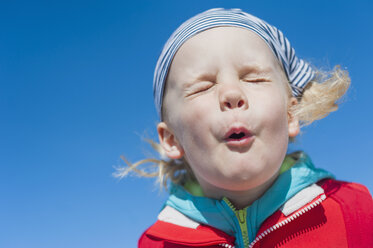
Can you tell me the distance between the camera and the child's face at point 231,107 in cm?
286

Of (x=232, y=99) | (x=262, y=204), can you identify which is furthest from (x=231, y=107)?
(x=262, y=204)

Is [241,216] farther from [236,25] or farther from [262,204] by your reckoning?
[236,25]

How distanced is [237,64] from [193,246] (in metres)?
1.46

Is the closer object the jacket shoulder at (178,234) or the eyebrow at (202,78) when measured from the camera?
the eyebrow at (202,78)

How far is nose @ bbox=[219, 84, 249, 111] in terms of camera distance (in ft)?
9.33

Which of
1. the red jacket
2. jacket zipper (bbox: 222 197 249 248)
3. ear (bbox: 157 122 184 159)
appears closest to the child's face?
ear (bbox: 157 122 184 159)

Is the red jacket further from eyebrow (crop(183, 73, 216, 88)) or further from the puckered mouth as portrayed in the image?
eyebrow (crop(183, 73, 216, 88))

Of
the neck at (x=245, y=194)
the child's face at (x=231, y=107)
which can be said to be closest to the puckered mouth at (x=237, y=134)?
the child's face at (x=231, y=107)

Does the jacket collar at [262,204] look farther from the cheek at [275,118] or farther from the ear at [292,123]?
the cheek at [275,118]

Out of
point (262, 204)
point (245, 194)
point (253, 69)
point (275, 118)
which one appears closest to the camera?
point (275, 118)

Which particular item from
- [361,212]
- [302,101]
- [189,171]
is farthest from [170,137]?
[361,212]

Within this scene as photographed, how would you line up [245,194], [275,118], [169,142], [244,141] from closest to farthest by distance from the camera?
[244,141] → [275,118] → [245,194] → [169,142]

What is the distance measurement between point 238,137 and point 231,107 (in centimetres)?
21

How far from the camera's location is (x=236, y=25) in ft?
10.9
